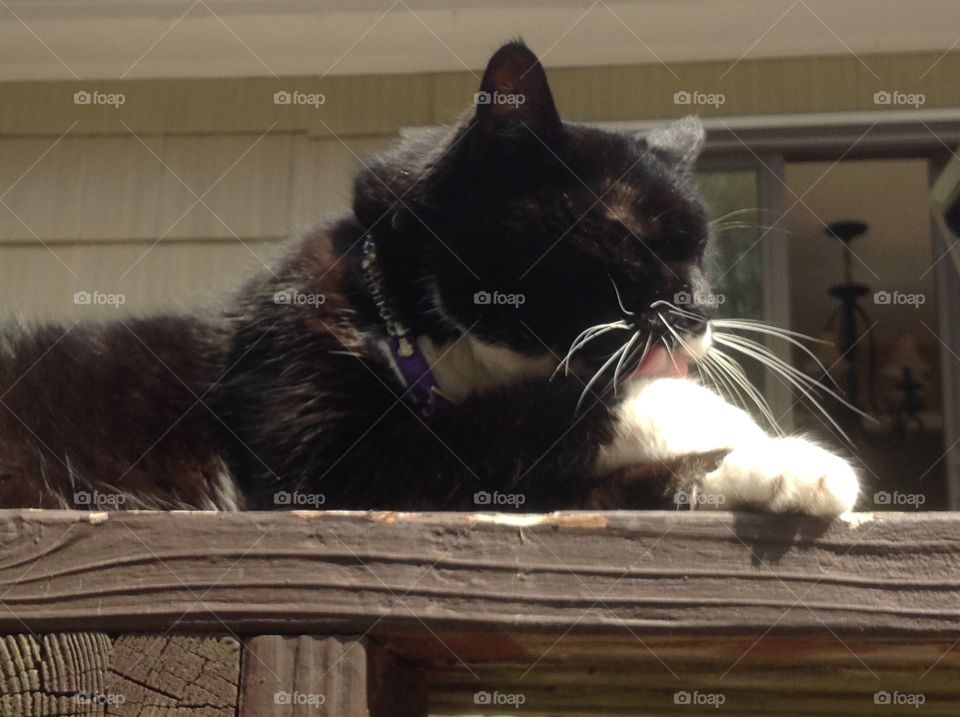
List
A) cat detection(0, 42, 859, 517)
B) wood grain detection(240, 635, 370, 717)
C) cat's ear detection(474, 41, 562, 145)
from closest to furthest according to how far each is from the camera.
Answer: wood grain detection(240, 635, 370, 717), cat detection(0, 42, 859, 517), cat's ear detection(474, 41, 562, 145)

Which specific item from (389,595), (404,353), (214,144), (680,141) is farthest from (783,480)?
(214,144)

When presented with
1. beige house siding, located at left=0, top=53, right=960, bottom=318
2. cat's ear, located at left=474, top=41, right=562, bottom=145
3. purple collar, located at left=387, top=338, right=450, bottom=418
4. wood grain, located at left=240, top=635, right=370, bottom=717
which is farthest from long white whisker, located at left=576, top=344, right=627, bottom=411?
beige house siding, located at left=0, top=53, right=960, bottom=318

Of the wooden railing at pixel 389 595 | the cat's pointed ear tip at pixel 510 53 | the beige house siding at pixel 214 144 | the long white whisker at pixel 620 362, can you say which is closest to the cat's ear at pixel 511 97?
the cat's pointed ear tip at pixel 510 53

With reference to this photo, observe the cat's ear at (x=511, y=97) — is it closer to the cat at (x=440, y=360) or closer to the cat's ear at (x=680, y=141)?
the cat at (x=440, y=360)

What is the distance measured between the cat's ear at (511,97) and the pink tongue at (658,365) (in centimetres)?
37

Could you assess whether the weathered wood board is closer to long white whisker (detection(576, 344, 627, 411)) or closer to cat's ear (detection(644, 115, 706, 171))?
long white whisker (detection(576, 344, 627, 411))

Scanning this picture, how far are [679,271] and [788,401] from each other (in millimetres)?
1822

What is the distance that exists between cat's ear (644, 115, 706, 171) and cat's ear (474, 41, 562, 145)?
26cm

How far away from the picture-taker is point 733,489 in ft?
3.55

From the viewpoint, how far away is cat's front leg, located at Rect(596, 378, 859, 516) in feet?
3.21

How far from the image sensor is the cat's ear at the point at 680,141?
5.91 ft

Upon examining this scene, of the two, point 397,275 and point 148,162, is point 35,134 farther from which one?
point 397,275

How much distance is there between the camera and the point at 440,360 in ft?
5.05

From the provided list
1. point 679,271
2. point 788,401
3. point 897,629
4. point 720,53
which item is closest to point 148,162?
point 720,53
